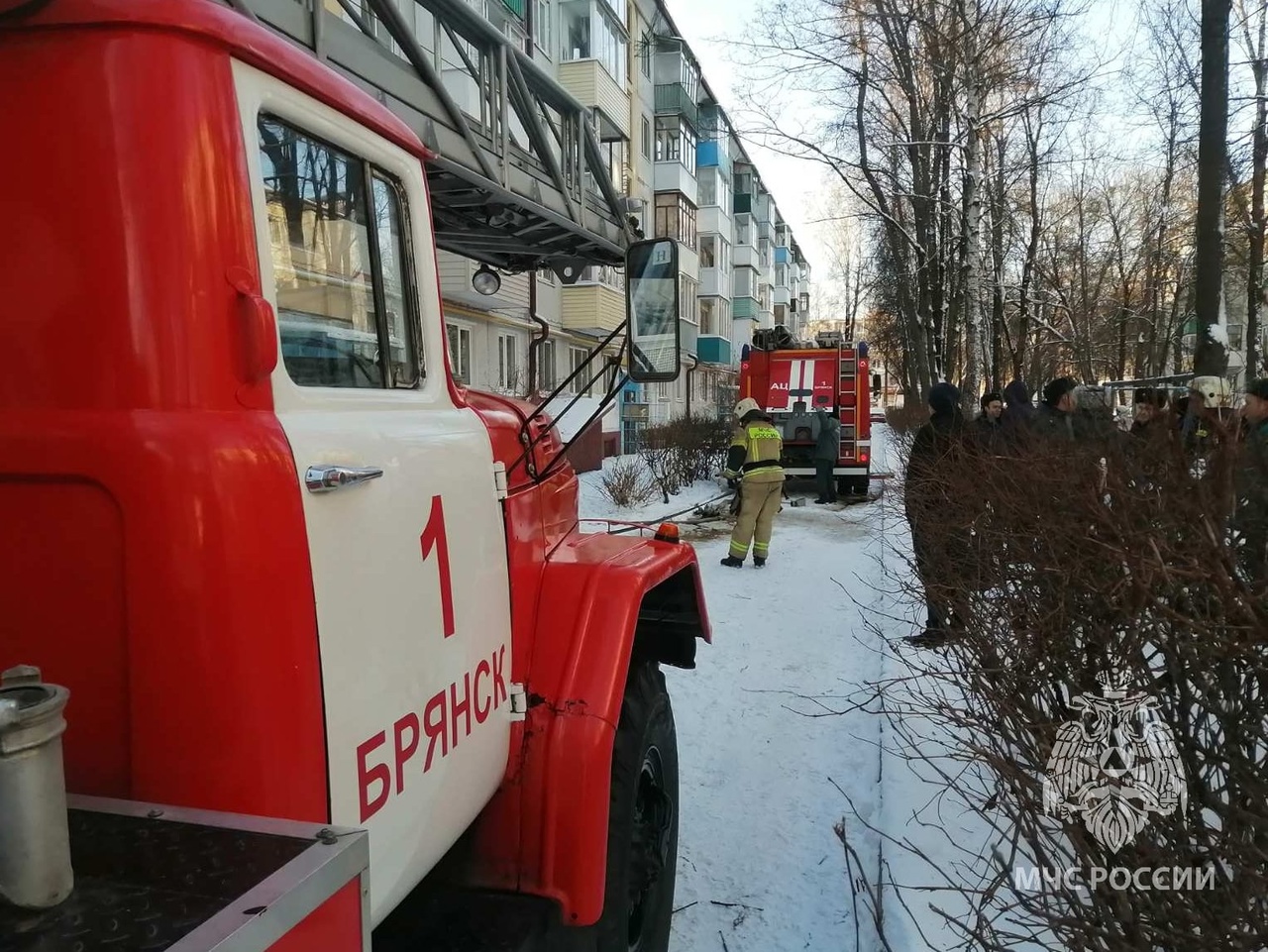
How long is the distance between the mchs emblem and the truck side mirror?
1561 mm

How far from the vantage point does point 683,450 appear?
16.2m

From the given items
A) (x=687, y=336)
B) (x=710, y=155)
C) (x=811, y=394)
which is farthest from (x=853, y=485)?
(x=710, y=155)

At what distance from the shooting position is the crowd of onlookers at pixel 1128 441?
228cm

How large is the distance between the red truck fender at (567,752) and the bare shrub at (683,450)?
40.0ft

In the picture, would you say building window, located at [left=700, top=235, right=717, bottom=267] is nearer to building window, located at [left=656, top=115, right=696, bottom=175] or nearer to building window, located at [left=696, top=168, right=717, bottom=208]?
building window, located at [left=696, top=168, right=717, bottom=208]

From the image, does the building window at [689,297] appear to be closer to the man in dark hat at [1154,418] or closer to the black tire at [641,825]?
the man in dark hat at [1154,418]

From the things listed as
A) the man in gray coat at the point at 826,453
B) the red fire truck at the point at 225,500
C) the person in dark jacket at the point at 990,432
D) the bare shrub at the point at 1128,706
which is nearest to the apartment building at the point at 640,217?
the red fire truck at the point at 225,500

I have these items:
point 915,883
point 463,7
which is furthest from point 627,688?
point 463,7

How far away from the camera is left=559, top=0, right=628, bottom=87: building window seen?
71.8 ft

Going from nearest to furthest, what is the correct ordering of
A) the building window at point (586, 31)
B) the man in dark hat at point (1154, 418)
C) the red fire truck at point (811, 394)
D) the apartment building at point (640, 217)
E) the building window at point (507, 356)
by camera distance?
1. the man in dark hat at point (1154, 418)
2. the apartment building at point (640, 217)
3. the red fire truck at point (811, 394)
4. the building window at point (507, 356)
5. the building window at point (586, 31)

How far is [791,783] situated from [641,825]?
6.00 ft

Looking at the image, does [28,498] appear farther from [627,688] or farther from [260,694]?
[627,688]

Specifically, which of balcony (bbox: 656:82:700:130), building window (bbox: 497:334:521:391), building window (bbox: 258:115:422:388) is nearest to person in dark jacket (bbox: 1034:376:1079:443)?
building window (bbox: 258:115:422:388)

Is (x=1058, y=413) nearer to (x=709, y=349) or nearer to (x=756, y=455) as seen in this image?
(x=756, y=455)
